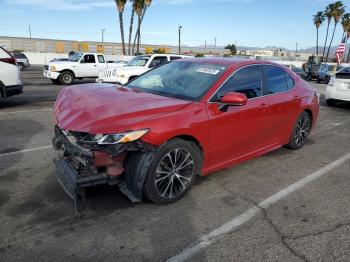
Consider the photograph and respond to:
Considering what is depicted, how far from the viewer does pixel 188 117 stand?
387cm

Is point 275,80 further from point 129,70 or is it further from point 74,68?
point 74,68

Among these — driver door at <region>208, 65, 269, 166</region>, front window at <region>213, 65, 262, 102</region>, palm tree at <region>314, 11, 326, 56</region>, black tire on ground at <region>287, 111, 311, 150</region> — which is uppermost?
palm tree at <region>314, 11, 326, 56</region>

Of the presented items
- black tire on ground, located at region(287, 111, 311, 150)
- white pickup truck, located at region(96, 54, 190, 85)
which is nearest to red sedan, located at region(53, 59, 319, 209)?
black tire on ground, located at region(287, 111, 311, 150)

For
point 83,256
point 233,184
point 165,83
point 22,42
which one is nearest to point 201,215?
point 233,184

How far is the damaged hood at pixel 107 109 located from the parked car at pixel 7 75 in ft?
18.7

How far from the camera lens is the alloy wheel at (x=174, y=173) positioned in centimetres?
375

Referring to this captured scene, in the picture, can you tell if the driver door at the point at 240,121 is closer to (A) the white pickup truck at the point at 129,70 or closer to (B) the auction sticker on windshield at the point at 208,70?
(B) the auction sticker on windshield at the point at 208,70

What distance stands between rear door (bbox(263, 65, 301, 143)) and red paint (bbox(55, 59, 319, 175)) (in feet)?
0.05

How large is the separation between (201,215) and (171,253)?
77cm

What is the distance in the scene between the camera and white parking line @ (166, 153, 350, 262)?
301cm

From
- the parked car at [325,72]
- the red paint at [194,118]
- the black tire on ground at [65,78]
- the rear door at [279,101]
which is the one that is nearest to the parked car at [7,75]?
the red paint at [194,118]

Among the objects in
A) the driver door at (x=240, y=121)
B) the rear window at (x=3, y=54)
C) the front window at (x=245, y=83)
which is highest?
the rear window at (x=3, y=54)

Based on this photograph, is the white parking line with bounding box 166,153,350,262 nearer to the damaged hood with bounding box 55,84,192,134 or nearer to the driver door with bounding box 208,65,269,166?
the driver door with bounding box 208,65,269,166

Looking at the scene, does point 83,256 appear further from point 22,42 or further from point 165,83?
point 22,42
